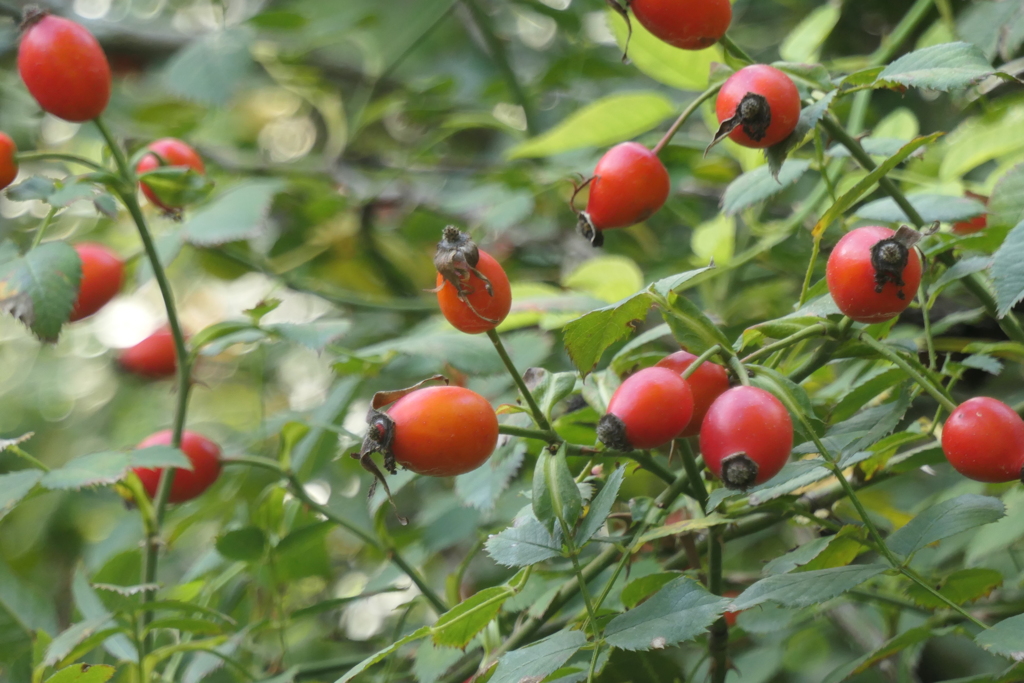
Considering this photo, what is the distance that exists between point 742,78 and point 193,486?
0.96 meters

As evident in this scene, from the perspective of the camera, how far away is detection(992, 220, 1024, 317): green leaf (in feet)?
2.44

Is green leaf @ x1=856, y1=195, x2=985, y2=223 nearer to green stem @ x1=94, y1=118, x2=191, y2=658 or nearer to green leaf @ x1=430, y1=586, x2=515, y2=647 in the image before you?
green leaf @ x1=430, y1=586, x2=515, y2=647

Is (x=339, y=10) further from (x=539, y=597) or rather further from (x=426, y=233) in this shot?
(x=539, y=597)

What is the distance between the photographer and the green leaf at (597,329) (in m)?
0.78

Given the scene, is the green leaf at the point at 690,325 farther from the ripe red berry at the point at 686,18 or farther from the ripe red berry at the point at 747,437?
the ripe red berry at the point at 686,18

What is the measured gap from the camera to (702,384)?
811mm

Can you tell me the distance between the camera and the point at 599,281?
4.77 feet

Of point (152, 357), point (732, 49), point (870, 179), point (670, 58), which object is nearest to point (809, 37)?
point (670, 58)

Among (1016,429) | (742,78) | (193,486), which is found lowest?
(193,486)

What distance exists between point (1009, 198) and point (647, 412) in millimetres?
601

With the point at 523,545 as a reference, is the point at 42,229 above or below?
above

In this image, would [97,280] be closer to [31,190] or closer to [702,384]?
[31,190]

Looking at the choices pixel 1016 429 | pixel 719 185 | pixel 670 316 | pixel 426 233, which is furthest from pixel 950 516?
pixel 426 233

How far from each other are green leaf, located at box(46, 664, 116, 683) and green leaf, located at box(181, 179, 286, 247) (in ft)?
2.89
